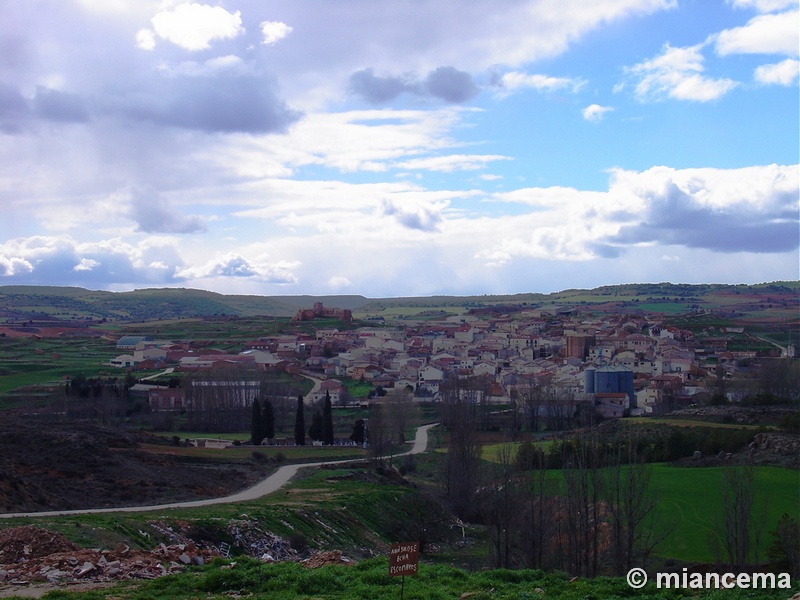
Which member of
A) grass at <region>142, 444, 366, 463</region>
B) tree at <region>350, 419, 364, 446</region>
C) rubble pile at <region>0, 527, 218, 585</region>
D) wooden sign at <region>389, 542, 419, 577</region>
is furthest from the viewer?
tree at <region>350, 419, 364, 446</region>

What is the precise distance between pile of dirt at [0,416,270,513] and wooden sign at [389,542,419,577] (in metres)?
15.2

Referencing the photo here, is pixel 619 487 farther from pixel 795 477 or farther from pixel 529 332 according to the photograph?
pixel 529 332

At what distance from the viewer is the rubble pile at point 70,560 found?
1168cm

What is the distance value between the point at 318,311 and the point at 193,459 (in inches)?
3703

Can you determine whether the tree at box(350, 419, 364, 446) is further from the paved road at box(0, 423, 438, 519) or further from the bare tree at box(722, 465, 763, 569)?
the bare tree at box(722, 465, 763, 569)

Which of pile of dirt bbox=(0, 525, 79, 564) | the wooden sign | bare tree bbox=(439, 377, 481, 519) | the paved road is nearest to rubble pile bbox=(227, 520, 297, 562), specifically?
the paved road

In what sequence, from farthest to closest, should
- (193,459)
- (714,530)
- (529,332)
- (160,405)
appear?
1. (529,332)
2. (160,405)
3. (193,459)
4. (714,530)

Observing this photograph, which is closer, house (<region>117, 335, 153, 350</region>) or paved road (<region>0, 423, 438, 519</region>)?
paved road (<region>0, 423, 438, 519</region>)

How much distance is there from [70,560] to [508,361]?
77527 millimetres

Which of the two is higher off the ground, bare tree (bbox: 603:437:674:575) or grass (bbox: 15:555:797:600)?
grass (bbox: 15:555:797:600)

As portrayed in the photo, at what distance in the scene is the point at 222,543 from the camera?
1797 cm

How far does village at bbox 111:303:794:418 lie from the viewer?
191 ft

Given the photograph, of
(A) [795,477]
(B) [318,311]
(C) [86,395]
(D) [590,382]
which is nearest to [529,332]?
(B) [318,311]

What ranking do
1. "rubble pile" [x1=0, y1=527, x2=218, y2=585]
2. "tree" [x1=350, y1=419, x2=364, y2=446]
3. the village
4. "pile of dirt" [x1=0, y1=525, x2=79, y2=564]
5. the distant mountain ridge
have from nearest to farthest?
1. "rubble pile" [x1=0, y1=527, x2=218, y2=585]
2. "pile of dirt" [x1=0, y1=525, x2=79, y2=564]
3. "tree" [x1=350, y1=419, x2=364, y2=446]
4. the village
5. the distant mountain ridge
